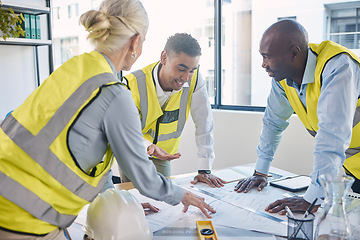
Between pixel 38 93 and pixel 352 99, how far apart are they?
3.69ft

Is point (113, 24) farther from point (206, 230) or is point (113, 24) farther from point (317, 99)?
point (317, 99)

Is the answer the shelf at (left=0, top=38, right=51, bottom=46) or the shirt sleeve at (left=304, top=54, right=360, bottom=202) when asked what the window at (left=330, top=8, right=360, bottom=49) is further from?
the shelf at (left=0, top=38, right=51, bottom=46)

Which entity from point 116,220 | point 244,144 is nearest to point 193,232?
point 116,220

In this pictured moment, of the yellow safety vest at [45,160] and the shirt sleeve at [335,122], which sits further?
the shirt sleeve at [335,122]

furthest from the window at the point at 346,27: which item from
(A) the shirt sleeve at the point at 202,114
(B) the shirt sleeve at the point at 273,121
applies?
(A) the shirt sleeve at the point at 202,114

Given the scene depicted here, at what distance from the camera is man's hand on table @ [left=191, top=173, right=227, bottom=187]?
174cm

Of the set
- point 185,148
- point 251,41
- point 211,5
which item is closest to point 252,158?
point 185,148

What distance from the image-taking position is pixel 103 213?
1.01m

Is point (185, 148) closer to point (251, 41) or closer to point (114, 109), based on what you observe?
point (251, 41)

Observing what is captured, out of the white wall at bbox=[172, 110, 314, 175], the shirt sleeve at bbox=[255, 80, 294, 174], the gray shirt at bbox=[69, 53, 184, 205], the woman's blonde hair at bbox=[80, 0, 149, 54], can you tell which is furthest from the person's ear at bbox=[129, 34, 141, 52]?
the white wall at bbox=[172, 110, 314, 175]

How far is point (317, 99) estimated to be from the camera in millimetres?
1541

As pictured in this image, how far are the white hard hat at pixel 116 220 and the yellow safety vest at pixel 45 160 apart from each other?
7cm

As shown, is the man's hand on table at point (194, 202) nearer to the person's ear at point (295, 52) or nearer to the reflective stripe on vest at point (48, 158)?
the reflective stripe on vest at point (48, 158)

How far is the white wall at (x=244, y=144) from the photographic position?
2896mm
